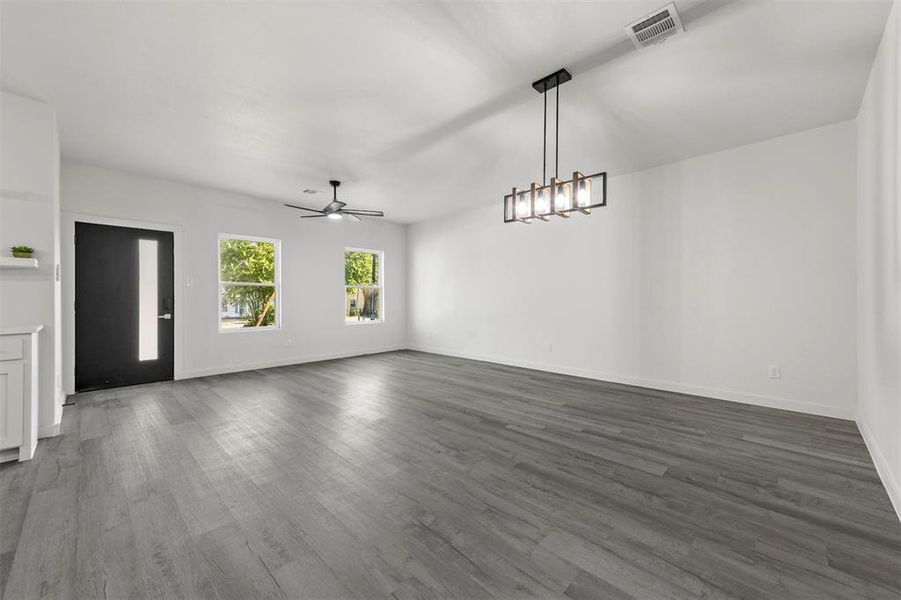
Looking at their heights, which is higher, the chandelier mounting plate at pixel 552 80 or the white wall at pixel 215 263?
the chandelier mounting plate at pixel 552 80

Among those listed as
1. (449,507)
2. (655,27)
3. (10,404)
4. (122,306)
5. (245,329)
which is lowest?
(449,507)

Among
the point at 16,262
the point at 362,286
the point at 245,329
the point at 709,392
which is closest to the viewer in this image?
the point at 16,262

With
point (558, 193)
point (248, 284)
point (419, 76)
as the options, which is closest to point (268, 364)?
point (248, 284)

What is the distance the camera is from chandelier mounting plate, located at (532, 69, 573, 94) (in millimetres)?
2720

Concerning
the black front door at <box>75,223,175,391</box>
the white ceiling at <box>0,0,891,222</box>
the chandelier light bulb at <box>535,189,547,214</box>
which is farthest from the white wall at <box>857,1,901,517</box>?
the black front door at <box>75,223,175,391</box>

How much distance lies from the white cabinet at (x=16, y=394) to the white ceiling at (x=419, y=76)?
202cm

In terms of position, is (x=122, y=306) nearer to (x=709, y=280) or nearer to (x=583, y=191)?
(x=583, y=191)

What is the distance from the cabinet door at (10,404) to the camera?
2.65m

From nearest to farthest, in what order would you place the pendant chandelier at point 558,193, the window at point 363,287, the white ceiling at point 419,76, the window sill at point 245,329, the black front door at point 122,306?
the white ceiling at point 419,76
the pendant chandelier at point 558,193
the black front door at point 122,306
the window sill at point 245,329
the window at point 363,287

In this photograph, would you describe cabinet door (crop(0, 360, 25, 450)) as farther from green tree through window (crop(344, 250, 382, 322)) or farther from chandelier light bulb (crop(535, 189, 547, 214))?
green tree through window (crop(344, 250, 382, 322))

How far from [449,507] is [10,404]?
3.32m

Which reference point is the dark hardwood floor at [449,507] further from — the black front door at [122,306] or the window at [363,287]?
the window at [363,287]

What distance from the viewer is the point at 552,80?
9.14 ft

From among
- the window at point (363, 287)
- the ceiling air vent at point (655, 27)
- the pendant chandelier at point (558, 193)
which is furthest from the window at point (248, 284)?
the ceiling air vent at point (655, 27)
